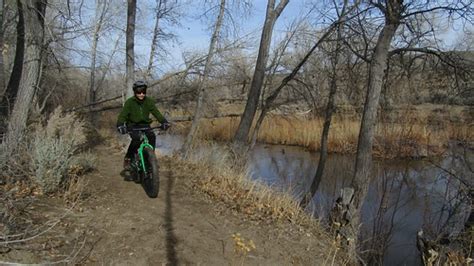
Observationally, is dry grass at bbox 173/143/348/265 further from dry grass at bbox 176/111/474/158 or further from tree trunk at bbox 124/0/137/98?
dry grass at bbox 176/111/474/158

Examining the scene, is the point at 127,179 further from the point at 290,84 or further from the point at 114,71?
the point at 114,71

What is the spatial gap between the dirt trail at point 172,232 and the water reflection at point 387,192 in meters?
1.92

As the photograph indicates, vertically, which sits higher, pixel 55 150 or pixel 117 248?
pixel 55 150

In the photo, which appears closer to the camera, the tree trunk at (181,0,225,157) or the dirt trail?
the dirt trail

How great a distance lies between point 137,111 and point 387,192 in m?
7.43

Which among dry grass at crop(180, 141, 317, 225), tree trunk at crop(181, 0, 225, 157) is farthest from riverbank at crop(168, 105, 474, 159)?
dry grass at crop(180, 141, 317, 225)

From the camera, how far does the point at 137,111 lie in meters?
7.59

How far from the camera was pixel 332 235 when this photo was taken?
25.5ft

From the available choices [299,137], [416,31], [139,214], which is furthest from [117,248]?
[299,137]

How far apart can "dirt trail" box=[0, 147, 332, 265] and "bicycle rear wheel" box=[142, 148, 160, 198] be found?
14 centimetres

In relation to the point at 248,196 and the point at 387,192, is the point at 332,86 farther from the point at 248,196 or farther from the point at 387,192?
the point at 248,196

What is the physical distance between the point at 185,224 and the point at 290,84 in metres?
9.88

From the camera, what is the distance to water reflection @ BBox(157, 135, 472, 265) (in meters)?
9.38

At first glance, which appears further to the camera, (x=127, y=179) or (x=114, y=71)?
(x=114, y=71)
